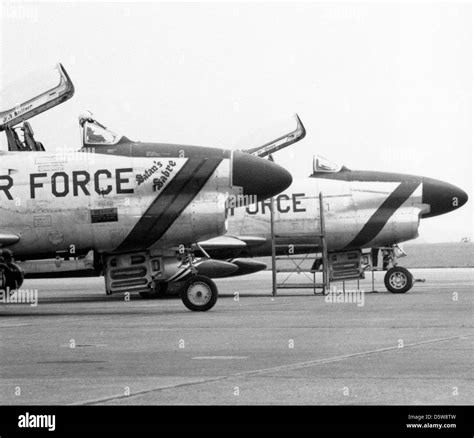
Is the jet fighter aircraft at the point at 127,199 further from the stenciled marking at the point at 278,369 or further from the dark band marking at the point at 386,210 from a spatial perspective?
the dark band marking at the point at 386,210

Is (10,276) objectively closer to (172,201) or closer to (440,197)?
(172,201)

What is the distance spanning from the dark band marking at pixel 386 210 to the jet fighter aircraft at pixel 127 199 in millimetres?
7774

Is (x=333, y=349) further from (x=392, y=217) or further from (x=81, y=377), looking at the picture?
(x=392, y=217)

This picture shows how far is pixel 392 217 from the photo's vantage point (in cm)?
2538

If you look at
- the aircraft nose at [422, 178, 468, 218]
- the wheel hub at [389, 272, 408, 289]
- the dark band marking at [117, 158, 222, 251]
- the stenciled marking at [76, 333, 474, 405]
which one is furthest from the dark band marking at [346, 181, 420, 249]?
the stenciled marking at [76, 333, 474, 405]

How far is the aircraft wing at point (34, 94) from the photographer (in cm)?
1967

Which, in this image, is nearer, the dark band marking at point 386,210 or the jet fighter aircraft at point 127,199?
the jet fighter aircraft at point 127,199

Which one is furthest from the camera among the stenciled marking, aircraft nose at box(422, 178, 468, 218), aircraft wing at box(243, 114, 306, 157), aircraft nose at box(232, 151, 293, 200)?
aircraft nose at box(422, 178, 468, 218)

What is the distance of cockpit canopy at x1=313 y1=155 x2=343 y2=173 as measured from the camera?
86.6ft

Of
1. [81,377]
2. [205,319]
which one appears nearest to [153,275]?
[205,319]

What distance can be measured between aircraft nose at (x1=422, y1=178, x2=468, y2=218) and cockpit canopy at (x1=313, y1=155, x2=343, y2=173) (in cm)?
217

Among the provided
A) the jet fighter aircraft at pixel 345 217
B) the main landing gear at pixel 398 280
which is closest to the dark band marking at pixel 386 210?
the jet fighter aircraft at pixel 345 217

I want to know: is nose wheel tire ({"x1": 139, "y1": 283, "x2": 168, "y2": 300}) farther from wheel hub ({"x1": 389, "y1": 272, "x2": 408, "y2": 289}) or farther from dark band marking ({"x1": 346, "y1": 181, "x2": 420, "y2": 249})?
wheel hub ({"x1": 389, "y1": 272, "x2": 408, "y2": 289})

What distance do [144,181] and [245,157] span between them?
169cm
